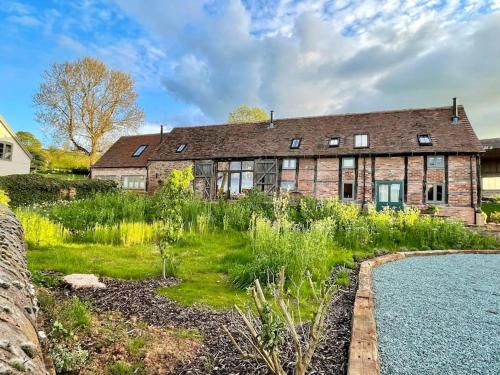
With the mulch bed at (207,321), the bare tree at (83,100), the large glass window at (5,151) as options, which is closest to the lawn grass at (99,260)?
the mulch bed at (207,321)

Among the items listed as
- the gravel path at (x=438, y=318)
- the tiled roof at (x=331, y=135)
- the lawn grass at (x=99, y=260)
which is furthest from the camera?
the tiled roof at (x=331, y=135)

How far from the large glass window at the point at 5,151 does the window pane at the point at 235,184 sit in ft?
55.8

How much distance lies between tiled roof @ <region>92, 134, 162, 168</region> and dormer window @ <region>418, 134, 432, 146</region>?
1763 cm

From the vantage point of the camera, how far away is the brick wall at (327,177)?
18547 millimetres

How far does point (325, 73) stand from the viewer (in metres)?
15.6

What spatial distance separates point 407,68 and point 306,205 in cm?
912

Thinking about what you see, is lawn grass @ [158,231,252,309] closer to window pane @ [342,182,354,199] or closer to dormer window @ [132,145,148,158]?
window pane @ [342,182,354,199]

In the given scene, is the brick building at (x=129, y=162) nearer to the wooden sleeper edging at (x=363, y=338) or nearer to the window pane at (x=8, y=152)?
the window pane at (x=8, y=152)

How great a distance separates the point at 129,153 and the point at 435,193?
21.8 m

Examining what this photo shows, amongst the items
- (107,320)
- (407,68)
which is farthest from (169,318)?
(407,68)

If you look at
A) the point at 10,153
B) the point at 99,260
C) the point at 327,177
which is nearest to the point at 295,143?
the point at 327,177

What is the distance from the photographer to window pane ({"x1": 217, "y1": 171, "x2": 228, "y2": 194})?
2170cm

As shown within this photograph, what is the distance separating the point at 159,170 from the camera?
75.3 feet

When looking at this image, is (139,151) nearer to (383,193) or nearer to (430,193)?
(383,193)
